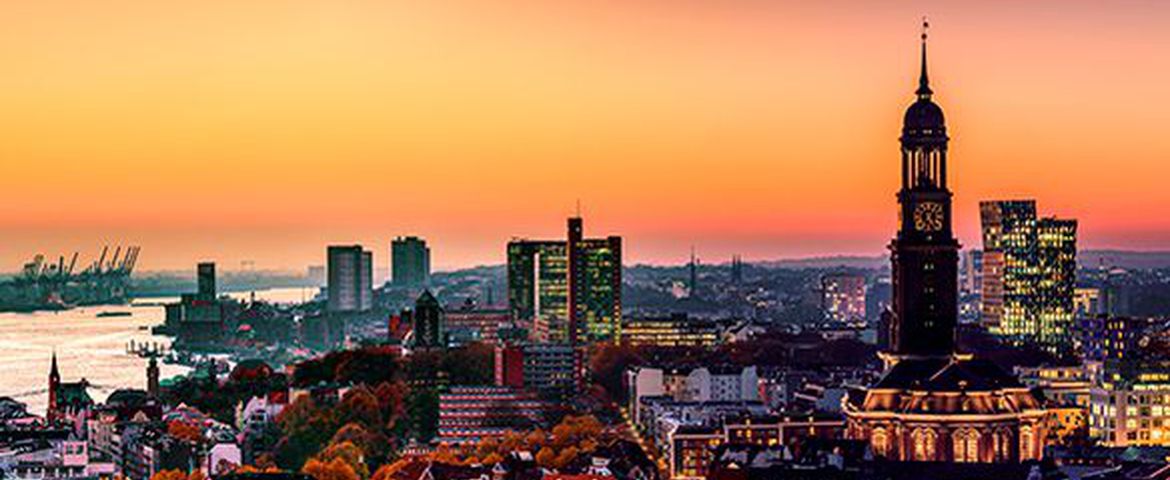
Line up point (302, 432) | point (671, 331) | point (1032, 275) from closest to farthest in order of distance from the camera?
point (302, 432)
point (1032, 275)
point (671, 331)

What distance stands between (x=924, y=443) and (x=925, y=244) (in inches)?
272

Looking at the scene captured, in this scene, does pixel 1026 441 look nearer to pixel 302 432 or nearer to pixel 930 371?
pixel 930 371

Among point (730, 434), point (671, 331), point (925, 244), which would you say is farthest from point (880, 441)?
point (671, 331)

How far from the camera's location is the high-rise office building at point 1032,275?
404ft

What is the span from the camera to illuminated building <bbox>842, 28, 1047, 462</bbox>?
54.1 metres

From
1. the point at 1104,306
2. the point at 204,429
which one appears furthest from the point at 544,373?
the point at 1104,306

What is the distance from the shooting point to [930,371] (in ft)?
183

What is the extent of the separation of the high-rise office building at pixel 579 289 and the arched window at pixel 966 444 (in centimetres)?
8065

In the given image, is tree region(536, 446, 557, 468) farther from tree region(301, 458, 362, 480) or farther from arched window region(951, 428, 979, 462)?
arched window region(951, 428, 979, 462)

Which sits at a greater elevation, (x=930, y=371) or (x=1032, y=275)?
(x=1032, y=275)

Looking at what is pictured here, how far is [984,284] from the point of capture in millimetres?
137000

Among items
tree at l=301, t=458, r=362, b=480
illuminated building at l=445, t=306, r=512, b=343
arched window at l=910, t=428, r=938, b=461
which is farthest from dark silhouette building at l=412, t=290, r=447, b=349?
arched window at l=910, t=428, r=938, b=461

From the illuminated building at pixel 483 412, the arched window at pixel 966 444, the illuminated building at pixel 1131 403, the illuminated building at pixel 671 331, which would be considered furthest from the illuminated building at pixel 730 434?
the illuminated building at pixel 671 331

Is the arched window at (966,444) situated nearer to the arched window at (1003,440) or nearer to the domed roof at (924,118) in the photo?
the arched window at (1003,440)
